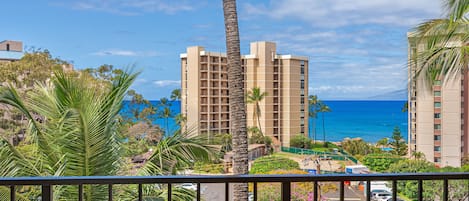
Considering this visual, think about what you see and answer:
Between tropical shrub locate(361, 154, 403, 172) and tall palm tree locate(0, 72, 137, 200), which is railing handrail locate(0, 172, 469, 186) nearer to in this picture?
tall palm tree locate(0, 72, 137, 200)

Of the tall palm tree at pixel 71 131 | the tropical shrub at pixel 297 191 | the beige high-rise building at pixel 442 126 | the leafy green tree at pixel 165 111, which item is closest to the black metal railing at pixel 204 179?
the tall palm tree at pixel 71 131

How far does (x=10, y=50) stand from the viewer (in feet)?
30.8

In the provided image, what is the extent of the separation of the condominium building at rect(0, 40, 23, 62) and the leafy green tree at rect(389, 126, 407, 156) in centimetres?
852

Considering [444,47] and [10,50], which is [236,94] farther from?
[10,50]

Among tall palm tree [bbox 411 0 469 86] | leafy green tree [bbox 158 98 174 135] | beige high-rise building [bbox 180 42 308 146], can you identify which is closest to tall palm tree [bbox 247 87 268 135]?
beige high-rise building [bbox 180 42 308 146]

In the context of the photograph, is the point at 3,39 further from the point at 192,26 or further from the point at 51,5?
the point at 192,26

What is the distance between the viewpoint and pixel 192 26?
47.6ft

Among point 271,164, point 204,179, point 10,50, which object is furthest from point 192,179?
point 10,50

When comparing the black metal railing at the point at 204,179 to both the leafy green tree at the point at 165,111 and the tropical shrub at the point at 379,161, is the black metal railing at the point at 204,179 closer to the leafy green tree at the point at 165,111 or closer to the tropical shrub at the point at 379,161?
the leafy green tree at the point at 165,111

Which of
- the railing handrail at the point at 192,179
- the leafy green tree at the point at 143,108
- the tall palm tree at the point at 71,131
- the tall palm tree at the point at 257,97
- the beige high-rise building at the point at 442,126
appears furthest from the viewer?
the tall palm tree at the point at 257,97

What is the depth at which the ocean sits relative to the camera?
11645 millimetres

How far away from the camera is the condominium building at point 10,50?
894cm

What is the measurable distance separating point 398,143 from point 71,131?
851cm

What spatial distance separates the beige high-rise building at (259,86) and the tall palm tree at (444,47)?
463 centimetres
